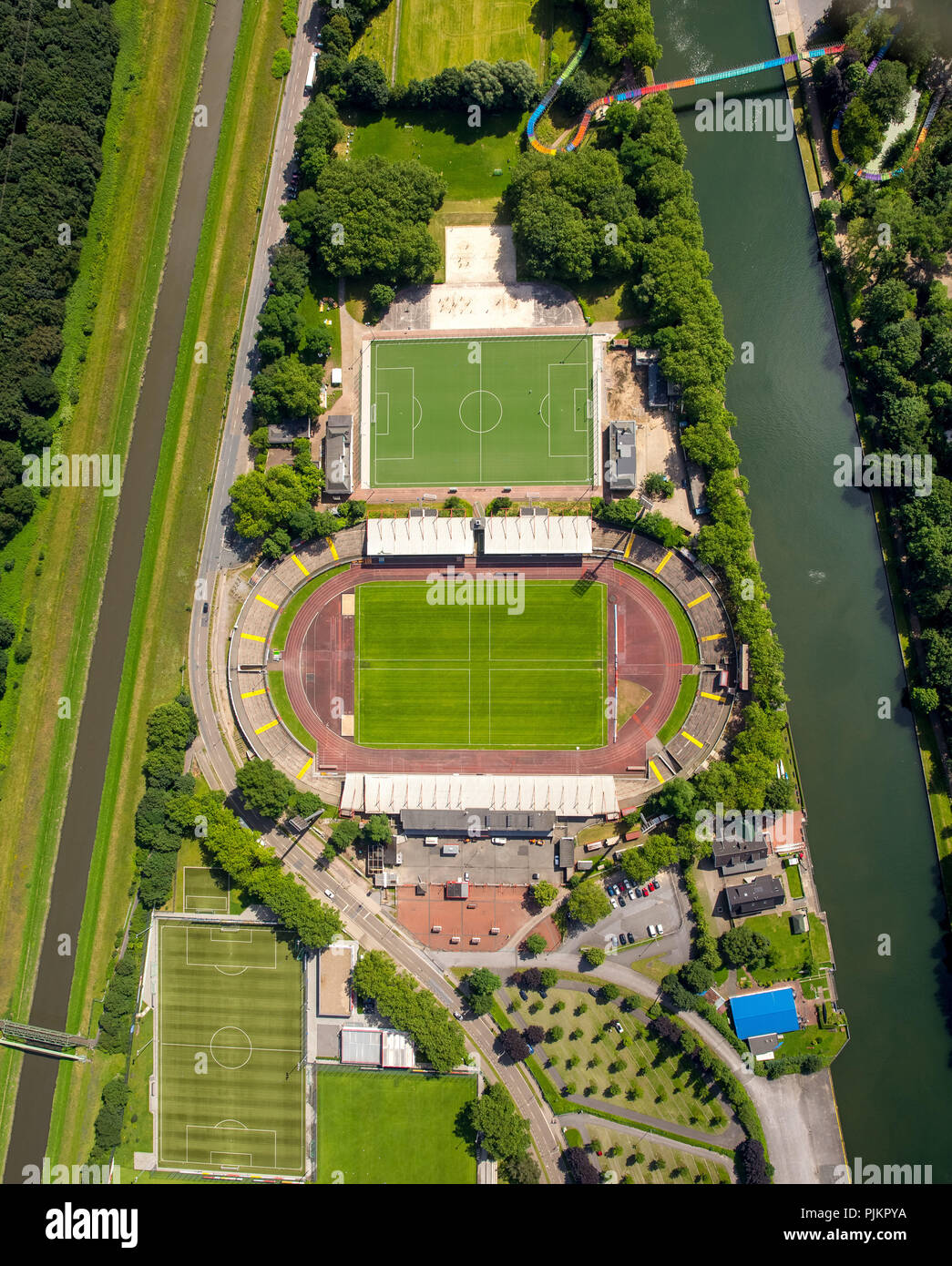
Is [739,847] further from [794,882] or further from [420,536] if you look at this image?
[420,536]

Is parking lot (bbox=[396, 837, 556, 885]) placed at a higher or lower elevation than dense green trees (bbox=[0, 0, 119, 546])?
lower

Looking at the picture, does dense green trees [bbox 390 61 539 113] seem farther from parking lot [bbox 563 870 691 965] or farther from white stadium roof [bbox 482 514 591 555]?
parking lot [bbox 563 870 691 965]

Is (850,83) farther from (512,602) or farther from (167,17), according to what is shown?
(167,17)

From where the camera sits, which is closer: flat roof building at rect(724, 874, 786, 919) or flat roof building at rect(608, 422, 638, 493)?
flat roof building at rect(724, 874, 786, 919)


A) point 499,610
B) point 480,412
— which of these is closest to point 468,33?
point 480,412

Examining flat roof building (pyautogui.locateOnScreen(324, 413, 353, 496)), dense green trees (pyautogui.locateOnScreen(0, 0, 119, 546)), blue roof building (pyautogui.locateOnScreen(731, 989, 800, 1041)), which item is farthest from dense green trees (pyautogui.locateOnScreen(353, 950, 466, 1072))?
dense green trees (pyautogui.locateOnScreen(0, 0, 119, 546))

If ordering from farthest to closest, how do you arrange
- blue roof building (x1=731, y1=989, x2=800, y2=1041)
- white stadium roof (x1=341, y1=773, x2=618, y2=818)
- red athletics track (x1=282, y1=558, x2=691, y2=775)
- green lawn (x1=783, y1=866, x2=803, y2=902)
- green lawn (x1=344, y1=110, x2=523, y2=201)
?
green lawn (x1=344, y1=110, x2=523, y2=201), red athletics track (x1=282, y1=558, x2=691, y2=775), white stadium roof (x1=341, y1=773, x2=618, y2=818), green lawn (x1=783, y1=866, x2=803, y2=902), blue roof building (x1=731, y1=989, x2=800, y2=1041)
